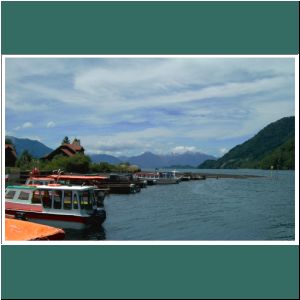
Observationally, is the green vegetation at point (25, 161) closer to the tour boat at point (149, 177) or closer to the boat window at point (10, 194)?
the tour boat at point (149, 177)

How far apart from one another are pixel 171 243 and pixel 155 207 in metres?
15.7

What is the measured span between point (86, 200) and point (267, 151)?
83927 mm

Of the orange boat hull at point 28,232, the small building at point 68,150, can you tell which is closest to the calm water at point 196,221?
the orange boat hull at point 28,232

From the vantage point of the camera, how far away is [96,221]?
14883 millimetres

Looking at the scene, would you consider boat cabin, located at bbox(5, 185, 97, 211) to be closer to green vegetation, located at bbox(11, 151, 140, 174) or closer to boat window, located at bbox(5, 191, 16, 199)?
boat window, located at bbox(5, 191, 16, 199)

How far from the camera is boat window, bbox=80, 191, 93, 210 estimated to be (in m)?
14.6

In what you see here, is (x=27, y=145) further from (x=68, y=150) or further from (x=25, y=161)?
(x=68, y=150)

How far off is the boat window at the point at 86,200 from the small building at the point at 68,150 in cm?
2383

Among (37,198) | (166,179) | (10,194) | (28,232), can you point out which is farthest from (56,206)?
(166,179)

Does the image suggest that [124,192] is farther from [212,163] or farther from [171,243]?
[212,163]

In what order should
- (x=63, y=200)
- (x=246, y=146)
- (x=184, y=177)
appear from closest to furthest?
(x=63, y=200), (x=184, y=177), (x=246, y=146)

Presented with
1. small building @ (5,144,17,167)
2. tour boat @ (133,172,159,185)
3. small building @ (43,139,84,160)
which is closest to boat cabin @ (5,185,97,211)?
small building @ (5,144,17,167)

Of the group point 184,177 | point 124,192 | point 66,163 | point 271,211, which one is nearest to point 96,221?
point 271,211

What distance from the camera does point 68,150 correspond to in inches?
1588
